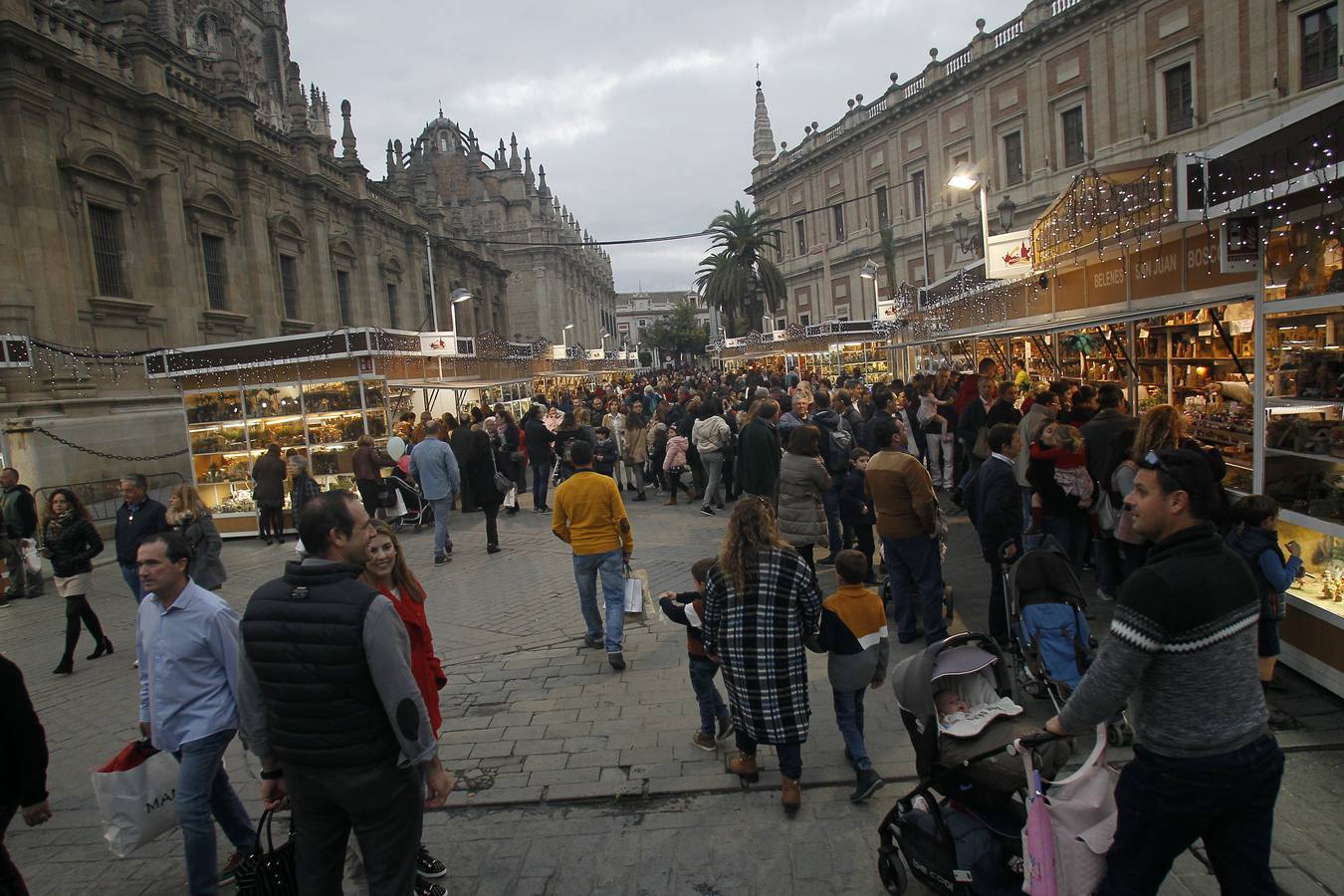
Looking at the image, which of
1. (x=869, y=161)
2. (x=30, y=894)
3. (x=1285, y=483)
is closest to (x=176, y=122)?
(x=30, y=894)

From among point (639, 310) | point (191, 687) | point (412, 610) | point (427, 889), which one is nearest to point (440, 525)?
point (412, 610)

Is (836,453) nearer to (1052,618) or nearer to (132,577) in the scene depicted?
(1052,618)

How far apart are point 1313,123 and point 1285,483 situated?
247 centimetres

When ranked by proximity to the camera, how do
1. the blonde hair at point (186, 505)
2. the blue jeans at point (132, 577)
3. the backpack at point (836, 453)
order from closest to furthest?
the blonde hair at point (186, 505)
the blue jeans at point (132, 577)
the backpack at point (836, 453)

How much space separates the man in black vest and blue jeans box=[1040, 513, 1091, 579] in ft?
18.6

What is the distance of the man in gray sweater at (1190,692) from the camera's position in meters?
2.38

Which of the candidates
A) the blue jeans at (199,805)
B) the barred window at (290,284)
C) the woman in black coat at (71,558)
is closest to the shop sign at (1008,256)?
the blue jeans at (199,805)

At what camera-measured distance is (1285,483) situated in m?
5.55

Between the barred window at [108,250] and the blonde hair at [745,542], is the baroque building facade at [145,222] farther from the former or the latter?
the blonde hair at [745,542]

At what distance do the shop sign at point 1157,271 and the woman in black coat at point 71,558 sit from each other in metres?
9.97

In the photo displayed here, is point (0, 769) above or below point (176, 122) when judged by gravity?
below

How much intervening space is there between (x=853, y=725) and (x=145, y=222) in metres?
20.9

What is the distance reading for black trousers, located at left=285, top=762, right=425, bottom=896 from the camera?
8.98 ft

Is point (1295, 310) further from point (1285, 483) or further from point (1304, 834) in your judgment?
point (1304, 834)
